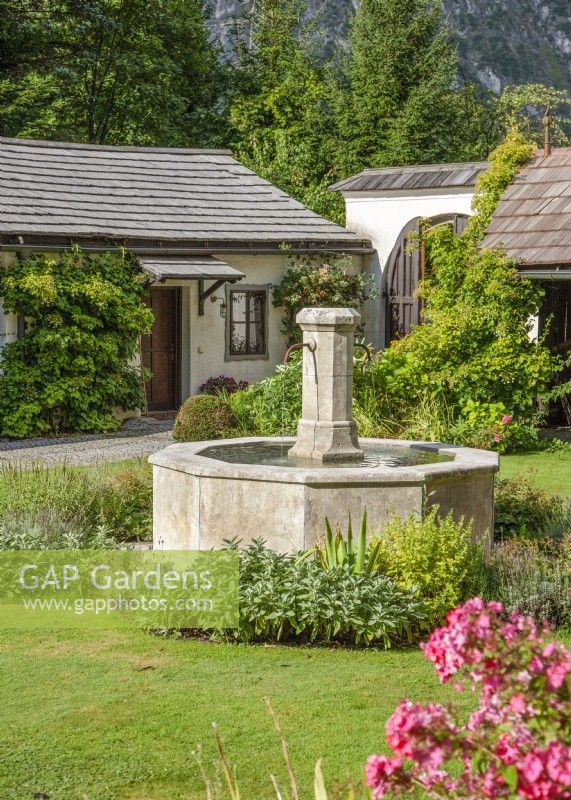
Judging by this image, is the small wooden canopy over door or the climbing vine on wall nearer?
the climbing vine on wall

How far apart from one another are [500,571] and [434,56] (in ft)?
96.5

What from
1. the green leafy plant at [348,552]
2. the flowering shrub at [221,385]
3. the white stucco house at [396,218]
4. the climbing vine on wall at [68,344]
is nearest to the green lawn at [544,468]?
the green leafy plant at [348,552]

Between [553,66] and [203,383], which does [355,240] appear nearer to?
[203,383]

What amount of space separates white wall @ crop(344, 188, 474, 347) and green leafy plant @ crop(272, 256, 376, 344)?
108 centimetres

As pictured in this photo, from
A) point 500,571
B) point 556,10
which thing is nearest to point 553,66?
point 556,10

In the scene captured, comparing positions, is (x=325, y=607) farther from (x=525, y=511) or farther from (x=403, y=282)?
(x=403, y=282)

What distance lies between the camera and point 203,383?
72.7 feet

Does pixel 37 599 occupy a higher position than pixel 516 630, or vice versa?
pixel 516 630

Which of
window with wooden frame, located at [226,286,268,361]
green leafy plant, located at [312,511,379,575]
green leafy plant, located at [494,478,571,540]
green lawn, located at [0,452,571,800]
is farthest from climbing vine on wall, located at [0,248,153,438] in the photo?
green leafy plant, located at [312,511,379,575]

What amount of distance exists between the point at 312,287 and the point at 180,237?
8.99ft

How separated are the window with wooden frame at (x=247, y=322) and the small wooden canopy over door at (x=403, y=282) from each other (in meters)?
2.77

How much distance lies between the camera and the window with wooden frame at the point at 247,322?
2286cm

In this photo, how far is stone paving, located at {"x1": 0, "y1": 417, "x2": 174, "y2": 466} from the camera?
16406mm

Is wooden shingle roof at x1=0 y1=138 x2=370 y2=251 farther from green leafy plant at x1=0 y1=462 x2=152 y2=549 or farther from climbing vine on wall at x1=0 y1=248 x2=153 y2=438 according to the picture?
green leafy plant at x1=0 y1=462 x2=152 y2=549
